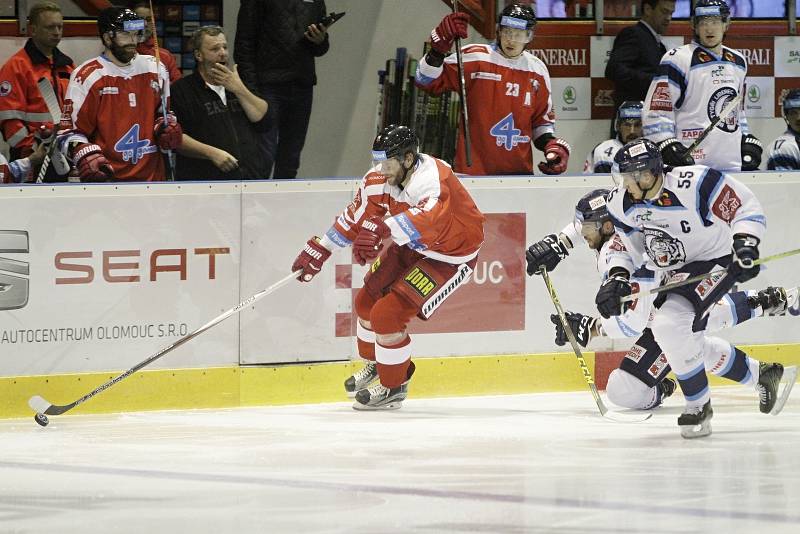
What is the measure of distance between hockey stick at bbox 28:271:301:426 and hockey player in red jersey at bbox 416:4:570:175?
124 centimetres

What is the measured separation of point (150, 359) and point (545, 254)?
172 centimetres

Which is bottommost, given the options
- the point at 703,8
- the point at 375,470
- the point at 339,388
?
the point at 339,388

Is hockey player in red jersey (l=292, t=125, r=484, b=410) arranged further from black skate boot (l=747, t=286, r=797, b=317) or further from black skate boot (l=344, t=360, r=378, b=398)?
black skate boot (l=747, t=286, r=797, b=317)

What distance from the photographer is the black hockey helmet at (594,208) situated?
21.4 feet

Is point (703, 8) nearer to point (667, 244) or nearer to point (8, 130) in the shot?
point (667, 244)

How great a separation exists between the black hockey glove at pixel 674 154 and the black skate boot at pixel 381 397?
1433 millimetres

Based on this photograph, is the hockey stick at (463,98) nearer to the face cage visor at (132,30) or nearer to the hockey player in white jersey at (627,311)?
the hockey player in white jersey at (627,311)

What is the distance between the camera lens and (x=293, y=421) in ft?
20.8

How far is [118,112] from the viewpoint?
657 centimetres

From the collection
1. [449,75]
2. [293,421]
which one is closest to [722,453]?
[293,421]

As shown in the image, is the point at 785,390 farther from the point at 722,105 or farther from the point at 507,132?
the point at 507,132

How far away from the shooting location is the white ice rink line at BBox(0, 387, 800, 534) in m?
4.55

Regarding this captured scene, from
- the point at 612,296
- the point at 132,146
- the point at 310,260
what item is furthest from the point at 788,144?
the point at 132,146

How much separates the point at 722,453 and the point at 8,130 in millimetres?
3350
